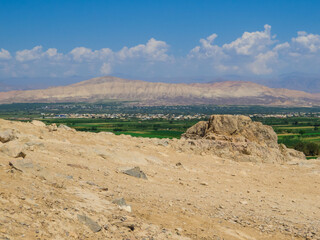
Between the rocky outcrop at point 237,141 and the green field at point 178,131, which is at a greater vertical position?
the rocky outcrop at point 237,141

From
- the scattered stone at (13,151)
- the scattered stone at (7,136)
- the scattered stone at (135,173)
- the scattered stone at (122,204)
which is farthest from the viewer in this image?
the scattered stone at (7,136)

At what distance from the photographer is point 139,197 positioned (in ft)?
45.1

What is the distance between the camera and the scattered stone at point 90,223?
984cm

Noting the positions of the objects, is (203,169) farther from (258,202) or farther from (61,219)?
(61,219)

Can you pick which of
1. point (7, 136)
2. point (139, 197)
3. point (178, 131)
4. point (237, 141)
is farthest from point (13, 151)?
point (178, 131)

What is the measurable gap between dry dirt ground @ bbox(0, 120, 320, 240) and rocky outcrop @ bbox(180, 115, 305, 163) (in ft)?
14.7

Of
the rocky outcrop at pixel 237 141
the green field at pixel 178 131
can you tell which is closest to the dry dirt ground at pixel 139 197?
the rocky outcrop at pixel 237 141

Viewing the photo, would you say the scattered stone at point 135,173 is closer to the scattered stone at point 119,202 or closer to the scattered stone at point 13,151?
the scattered stone at point 13,151

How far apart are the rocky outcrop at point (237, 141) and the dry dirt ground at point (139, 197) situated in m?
4.47

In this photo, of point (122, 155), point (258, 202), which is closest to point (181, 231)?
point (258, 202)

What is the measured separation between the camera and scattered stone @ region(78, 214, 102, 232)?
9844 mm

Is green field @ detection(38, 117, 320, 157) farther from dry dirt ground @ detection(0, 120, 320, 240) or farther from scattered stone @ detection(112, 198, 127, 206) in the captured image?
scattered stone @ detection(112, 198, 127, 206)

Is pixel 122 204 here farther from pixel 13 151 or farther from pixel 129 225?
pixel 13 151

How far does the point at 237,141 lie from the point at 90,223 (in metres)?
22.1
